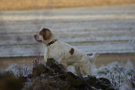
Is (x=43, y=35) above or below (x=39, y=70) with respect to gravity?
above

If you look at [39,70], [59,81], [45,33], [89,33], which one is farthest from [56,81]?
[89,33]

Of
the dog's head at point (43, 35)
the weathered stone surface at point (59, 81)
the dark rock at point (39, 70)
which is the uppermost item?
the dog's head at point (43, 35)

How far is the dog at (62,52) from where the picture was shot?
2709 millimetres

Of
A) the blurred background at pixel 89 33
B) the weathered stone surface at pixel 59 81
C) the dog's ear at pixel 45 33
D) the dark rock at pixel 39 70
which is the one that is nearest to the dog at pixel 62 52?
the dog's ear at pixel 45 33

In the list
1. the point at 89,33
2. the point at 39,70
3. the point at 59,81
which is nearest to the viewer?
the point at 59,81

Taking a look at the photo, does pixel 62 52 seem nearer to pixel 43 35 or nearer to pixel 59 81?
pixel 43 35

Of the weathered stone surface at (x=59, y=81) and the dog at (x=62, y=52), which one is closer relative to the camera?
the weathered stone surface at (x=59, y=81)

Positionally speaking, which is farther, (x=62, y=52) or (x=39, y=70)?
(x=62, y=52)

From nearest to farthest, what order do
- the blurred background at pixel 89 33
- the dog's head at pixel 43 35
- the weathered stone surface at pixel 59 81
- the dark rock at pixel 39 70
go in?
the weathered stone surface at pixel 59 81, the dark rock at pixel 39 70, the dog's head at pixel 43 35, the blurred background at pixel 89 33

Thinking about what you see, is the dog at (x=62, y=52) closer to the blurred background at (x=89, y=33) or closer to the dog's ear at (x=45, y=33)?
the dog's ear at (x=45, y=33)

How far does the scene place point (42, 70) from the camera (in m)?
1.92

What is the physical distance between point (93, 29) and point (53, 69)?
214 inches

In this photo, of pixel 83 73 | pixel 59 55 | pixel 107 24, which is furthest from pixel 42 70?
pixel 107 24

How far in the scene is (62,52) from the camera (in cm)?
273
